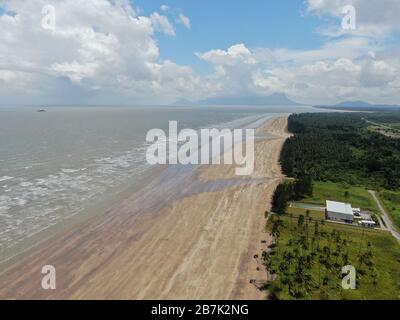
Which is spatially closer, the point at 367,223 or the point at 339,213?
the point at 367,223

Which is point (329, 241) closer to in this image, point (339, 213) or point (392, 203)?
point (339, 213)

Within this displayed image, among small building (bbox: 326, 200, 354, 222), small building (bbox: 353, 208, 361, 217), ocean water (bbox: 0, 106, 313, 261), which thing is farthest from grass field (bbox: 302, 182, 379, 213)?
ocean water (bbox: 0, 106, 313, 261)

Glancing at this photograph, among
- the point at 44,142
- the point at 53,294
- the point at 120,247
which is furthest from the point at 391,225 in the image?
the point at 44,142

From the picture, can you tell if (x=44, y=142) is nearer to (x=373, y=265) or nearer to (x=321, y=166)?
(x=321, y=166)

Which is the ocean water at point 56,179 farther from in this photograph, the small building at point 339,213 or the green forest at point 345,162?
the green forest at point 345,162

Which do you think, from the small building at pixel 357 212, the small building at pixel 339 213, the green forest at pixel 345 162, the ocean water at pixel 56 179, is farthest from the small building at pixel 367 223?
the ocean water at pixel 56 179

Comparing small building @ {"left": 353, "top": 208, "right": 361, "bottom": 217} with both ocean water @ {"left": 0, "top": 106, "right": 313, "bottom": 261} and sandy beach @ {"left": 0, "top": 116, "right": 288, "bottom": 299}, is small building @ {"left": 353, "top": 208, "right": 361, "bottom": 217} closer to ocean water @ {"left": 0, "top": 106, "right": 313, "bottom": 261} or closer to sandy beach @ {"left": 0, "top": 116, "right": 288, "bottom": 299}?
sandy beach @ {"left": 0, "top": 116, "right": 288, "bottom": 299}

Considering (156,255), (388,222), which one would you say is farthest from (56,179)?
(388,222)

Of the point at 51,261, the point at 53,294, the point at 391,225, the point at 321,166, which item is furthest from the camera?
the point at 321,166
